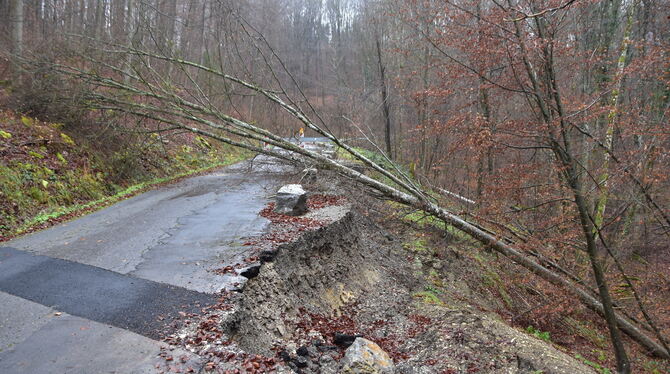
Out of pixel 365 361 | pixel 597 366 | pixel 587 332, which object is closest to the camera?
pixel 365 361

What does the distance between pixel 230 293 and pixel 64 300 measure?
1.96 meters

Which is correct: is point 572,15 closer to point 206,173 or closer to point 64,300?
point 64,300

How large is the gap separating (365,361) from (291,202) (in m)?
5.19

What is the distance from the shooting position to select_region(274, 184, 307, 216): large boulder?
970 centimetres

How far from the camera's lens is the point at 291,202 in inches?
383

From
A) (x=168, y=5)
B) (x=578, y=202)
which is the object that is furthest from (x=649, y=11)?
(x=168, y=5)

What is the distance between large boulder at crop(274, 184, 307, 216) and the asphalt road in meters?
0.64

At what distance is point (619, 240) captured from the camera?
32.5 ft

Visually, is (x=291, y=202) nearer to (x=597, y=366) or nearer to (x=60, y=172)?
(x=60, y=172)

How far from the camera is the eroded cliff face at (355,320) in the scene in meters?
5.33

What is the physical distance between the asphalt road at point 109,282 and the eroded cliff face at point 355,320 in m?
0.69

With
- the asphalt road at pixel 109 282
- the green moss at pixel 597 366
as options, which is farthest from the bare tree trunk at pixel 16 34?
the green moss at pixel 597 366

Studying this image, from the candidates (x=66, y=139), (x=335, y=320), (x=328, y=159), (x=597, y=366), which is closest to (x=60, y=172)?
(x=66, y=139)

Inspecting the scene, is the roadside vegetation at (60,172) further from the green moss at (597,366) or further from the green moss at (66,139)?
the green moss at (597,366)
